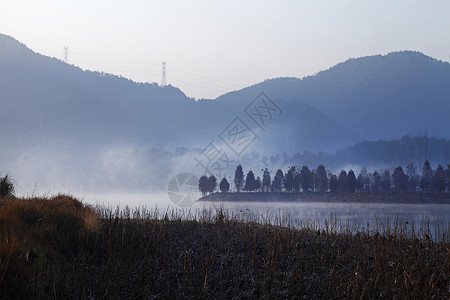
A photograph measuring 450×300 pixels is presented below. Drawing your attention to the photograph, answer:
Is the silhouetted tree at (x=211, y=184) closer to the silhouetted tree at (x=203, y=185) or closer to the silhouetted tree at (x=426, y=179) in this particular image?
the silhouetted tree at (x=203, y=185)

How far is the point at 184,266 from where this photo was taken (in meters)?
6.36

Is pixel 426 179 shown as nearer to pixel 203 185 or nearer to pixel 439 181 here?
pixel 439 181

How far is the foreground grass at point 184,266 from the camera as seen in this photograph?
6.08 metres

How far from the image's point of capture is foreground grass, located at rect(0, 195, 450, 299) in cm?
608

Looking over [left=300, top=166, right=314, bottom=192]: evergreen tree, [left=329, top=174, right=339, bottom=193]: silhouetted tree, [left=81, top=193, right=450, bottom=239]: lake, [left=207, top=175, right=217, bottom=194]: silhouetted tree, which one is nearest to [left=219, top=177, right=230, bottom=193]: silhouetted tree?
[left=207, top=175, right=217, bottom=194]: silhouetted tree

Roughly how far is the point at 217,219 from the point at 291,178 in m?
71.4

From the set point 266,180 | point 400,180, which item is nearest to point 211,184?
point 266,180

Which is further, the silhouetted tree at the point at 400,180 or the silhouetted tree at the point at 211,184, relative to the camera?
the silhouetted tree at the point at 211,184

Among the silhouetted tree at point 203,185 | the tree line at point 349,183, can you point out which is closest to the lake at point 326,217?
the tree line at point 349,183

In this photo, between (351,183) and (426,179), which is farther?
(351,183)

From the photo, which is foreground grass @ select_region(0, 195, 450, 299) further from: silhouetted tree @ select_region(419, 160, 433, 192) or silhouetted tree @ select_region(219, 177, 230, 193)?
silhouetted tree @ select_region(219, 177, 230, 193)

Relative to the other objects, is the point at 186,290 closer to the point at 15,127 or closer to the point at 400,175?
the point at 400,175

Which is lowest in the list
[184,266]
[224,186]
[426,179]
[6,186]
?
[184,266]

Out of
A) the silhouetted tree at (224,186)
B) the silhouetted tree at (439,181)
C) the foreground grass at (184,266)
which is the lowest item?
the foreground grass at (184,266)
